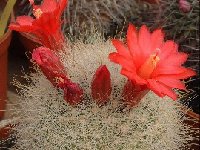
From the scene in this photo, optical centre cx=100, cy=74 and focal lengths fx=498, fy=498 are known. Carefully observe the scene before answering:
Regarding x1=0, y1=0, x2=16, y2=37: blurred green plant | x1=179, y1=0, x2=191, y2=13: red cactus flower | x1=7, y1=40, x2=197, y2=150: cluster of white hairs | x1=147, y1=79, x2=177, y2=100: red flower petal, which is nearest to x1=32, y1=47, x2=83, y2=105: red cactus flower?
x1=7, y1=40, x2=197, y2=150: cluster of white hairs

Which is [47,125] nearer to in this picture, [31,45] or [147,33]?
[147,33]

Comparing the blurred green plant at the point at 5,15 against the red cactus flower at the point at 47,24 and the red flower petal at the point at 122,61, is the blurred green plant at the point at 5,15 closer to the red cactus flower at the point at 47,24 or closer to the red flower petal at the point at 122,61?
the red cactus flower at the point at 47,24

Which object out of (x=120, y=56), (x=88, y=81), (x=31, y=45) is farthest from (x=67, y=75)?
(x=31, y=45)

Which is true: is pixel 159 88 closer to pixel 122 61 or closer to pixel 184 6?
pixel 122 61

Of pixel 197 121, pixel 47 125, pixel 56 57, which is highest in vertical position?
pixel 56 57

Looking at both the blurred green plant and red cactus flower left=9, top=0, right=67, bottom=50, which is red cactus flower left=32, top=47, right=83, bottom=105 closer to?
red cactus flower left=9, top=0, right=67, bottom=50

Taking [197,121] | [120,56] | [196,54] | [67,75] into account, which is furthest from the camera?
[196,54]

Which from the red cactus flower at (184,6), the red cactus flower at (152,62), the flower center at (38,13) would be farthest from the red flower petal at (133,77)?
the red cactus flower at (184,6)
